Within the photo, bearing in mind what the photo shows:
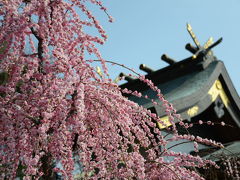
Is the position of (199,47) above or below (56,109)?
above

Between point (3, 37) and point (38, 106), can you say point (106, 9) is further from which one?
point (38, 106)

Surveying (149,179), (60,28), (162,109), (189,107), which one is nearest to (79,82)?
(60,28)

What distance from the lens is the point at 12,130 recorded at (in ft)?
8.29

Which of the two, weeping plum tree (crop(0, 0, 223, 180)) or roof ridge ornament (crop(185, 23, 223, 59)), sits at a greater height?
roof ridge ornament (crop(185, 23, 223, 59))

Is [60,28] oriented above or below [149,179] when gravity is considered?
above

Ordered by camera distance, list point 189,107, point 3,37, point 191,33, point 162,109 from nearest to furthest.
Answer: point 3,37 < point 162,109 < point 189,107 < point 191,33

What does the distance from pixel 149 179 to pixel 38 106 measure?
1494mm

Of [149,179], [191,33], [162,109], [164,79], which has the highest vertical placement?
[191,33]

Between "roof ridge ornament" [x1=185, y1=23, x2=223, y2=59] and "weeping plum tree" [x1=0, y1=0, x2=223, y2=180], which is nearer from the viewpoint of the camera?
"weeping plum tree" [x1=0, y1=0, x2=223, y2=180]

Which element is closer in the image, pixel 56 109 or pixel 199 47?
pixel 56 109

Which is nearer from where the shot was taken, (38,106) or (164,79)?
(38,106)

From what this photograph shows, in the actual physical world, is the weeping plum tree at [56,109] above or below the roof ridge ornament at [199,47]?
below

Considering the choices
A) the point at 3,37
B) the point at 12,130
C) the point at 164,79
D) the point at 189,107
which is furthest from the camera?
the point at 164,79

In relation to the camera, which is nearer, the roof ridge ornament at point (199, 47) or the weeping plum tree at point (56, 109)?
the weeping plum tree at point (56, 109)
